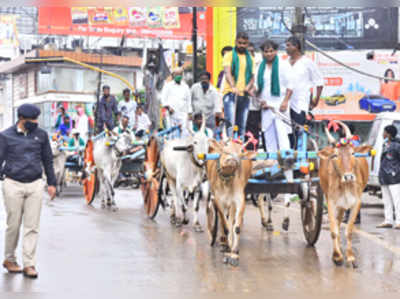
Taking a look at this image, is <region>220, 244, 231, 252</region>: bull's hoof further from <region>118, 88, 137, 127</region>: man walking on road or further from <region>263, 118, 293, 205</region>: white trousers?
<region>118, 88, 137, 127</region>: man walking on road

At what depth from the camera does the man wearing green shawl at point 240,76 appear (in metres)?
11.5

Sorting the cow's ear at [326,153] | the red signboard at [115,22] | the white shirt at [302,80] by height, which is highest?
the red signboard at [115,22]

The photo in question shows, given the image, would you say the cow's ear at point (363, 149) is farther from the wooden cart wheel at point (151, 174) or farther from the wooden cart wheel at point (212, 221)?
the wooden cart wheel at point (151, 174)

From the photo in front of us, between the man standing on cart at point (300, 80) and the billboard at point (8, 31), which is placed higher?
the billboard at point (8, 31)

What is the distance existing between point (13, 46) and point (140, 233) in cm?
4029

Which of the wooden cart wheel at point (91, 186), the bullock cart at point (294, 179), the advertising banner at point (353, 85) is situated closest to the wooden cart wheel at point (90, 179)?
the wooden cart wheel at point (91, 186)

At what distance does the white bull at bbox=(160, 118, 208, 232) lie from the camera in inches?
521

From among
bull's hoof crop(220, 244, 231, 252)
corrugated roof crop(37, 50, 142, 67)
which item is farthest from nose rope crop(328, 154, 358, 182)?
corrugated roof crop(37, 50, 142, 67)

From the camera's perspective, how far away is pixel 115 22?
1805 inches

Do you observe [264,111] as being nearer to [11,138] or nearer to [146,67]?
[11,138]

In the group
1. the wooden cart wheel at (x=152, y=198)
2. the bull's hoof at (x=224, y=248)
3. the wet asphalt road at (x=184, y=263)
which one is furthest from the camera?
the wooden cart wheel at (x=152, y=198)

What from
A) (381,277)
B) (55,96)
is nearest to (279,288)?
(381,277)

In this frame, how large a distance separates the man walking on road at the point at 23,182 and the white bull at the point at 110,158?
8.28m

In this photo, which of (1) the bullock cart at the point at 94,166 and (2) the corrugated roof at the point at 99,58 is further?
(2) the corrugated roof at the point at 99,58
